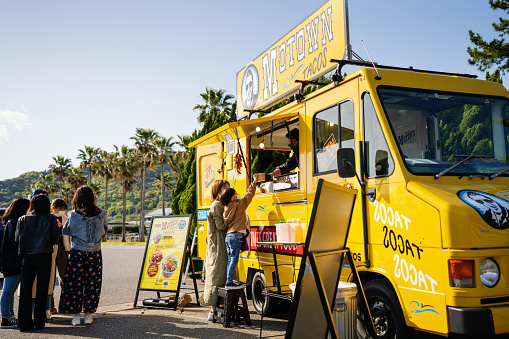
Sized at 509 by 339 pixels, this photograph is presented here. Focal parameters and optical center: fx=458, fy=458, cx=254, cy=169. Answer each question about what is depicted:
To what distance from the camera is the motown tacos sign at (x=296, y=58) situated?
6.38 metres

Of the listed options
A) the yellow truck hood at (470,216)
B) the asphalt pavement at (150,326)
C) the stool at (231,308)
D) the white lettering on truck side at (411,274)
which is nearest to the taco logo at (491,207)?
the yellow truck hood at (470,216)

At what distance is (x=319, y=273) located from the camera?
338 centimetres

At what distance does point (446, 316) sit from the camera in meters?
3.74

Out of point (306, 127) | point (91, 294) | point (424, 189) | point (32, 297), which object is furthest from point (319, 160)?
point (32, 297)

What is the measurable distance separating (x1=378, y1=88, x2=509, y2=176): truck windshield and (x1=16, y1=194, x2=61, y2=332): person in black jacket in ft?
16.3

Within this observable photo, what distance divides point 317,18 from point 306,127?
196 centimetres

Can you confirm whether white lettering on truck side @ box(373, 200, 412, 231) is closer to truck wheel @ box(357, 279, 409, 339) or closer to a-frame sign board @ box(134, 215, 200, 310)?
truck wheel @ box(357, 279, 409, 339)

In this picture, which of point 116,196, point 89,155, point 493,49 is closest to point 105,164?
point 89,155

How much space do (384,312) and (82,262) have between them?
4443mm

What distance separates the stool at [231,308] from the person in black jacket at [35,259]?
8.12ft

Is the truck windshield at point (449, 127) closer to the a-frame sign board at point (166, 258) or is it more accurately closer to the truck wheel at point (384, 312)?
the truck wheel at point (384, 312)

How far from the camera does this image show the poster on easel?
8039 millimetres

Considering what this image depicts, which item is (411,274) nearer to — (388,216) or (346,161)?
(388,216)

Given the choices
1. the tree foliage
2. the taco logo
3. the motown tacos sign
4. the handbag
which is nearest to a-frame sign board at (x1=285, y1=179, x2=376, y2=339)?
the taco logo
